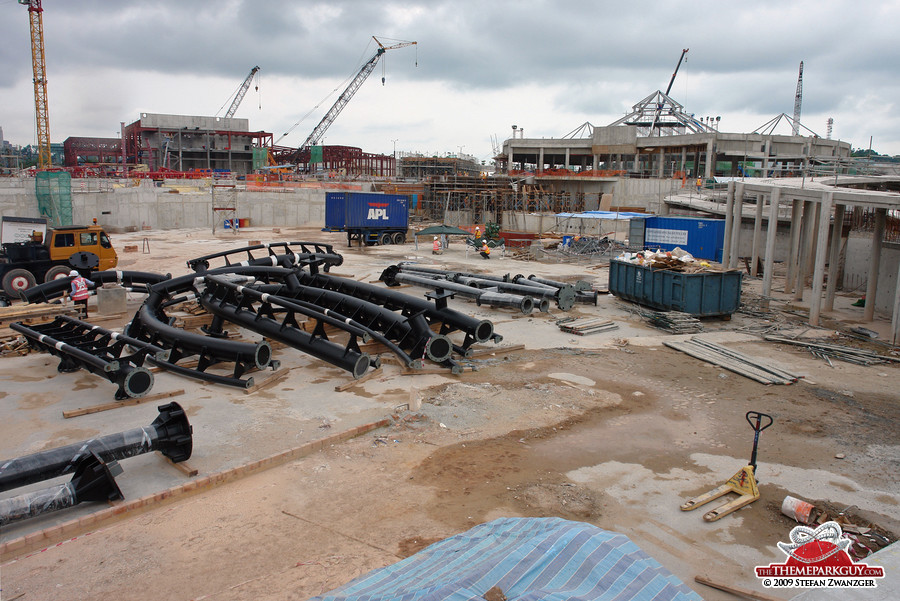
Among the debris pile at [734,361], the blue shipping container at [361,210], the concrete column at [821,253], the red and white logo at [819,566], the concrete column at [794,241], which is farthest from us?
the blue shipping container at [361,210]

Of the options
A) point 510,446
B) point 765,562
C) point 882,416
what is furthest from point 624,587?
point 882,416

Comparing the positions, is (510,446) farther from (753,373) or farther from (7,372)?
(7,372)

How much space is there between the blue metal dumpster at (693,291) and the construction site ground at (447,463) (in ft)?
10.5

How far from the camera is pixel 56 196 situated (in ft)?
133

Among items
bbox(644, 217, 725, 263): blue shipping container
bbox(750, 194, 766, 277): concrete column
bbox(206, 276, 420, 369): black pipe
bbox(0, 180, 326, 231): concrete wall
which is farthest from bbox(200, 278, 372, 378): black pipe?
bbox(0, 180, 326, 231): concrete wall

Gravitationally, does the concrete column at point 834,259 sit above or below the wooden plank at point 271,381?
above

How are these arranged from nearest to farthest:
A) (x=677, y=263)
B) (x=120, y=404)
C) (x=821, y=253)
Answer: (x=120, y=404)
(x=821, y=253)
(x=677, y=263)

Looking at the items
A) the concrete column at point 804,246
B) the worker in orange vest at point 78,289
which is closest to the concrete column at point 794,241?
the concrete column at point 804,246

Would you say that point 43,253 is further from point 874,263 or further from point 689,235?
point 689,235

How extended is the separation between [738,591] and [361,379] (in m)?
8.38

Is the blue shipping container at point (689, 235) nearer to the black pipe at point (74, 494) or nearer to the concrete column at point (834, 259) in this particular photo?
the concrete column at point (834, 259)

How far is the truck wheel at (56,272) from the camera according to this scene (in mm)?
20047

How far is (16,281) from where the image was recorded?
1977 cm

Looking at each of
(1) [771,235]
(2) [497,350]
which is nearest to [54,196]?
(2) [497,350]
